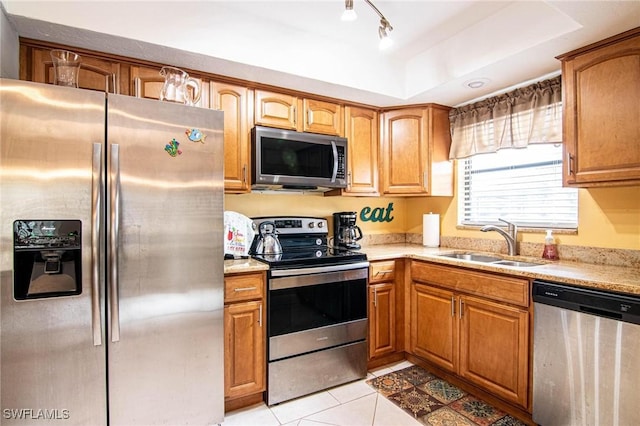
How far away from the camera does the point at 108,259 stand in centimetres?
160

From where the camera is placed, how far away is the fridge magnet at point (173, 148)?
5.75 ft

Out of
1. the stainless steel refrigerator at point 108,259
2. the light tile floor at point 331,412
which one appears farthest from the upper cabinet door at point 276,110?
the light tile floor at point 331,412

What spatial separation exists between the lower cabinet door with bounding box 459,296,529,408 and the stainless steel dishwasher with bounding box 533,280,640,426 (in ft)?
0.27

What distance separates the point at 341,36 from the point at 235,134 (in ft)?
3.32

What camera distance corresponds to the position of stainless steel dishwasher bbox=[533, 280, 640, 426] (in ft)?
5.10

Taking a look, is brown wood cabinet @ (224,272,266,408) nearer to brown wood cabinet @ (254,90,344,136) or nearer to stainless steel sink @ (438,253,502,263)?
brown wood cabinet @ (254,90,344,136)

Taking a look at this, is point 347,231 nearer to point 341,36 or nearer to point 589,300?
point 341,36

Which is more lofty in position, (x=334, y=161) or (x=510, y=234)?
(x=334, y=161)

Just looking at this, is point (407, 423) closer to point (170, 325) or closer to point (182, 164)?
point (170, 325)

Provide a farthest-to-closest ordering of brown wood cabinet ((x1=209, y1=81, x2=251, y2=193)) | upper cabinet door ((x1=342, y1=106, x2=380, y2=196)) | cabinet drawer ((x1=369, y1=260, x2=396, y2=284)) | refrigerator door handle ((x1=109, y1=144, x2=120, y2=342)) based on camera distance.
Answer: upper cabinet door ((x1=342, y1=106, x2=380, y2=196)), cabinet drawer ((x1=369, y1=260, x2=396, y2=284)), brown wood cabinet ((x1=209, y1=81, x2=251, y2=193)), refrigerator door handle ((x1=109, y1=144, x2=120, y2=342))

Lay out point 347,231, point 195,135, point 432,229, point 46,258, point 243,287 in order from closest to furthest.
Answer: point 46,258
point 195,135
point 243,287
point 347,231
point 432,229

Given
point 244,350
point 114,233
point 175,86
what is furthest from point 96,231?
point 244,350

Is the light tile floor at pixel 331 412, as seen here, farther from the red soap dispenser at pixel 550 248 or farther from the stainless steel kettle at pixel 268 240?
the red soap dispenser at pixel 550 248

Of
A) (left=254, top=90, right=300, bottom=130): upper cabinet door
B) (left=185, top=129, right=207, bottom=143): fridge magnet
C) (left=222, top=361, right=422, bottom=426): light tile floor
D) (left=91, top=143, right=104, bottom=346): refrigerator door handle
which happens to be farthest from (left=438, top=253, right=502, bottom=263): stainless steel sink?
(left=91, top=143, right=104, bottom=346): refrigerator door handle
